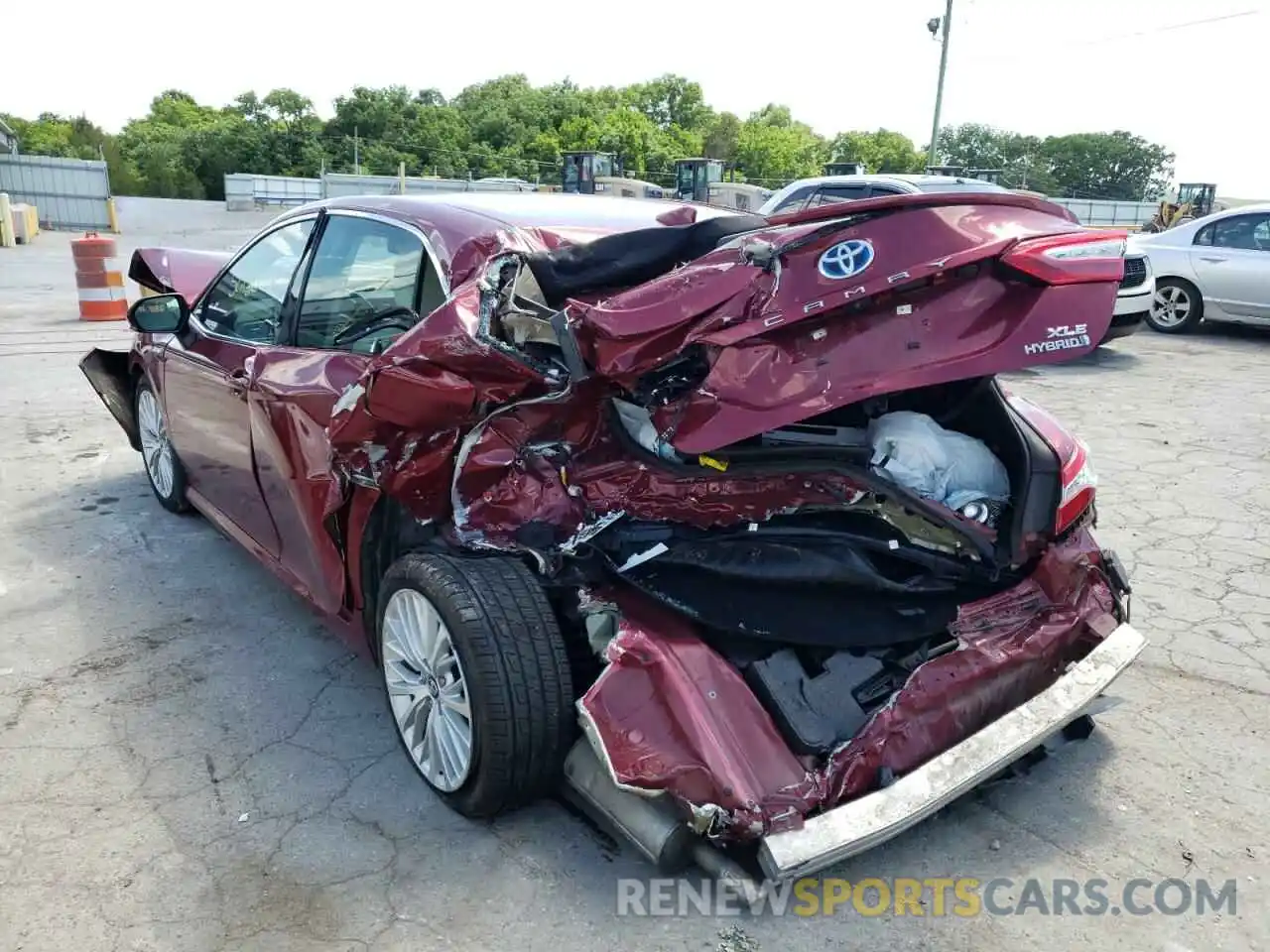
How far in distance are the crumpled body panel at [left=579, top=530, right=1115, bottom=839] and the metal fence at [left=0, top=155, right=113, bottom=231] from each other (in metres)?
30.7

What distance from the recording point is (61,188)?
28031 mm

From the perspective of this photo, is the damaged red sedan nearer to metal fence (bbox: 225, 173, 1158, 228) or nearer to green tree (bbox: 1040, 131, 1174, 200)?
metal fence (bbox: 225, 173, 1158, 228)

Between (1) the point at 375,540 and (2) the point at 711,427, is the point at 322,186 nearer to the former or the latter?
(1) the point at 375,540

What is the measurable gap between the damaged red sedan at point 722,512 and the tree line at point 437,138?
44.6 meters

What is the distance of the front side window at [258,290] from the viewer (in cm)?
381

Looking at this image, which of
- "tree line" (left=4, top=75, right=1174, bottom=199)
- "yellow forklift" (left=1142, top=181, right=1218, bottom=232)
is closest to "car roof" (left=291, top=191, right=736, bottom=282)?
"yellow forklift" (left=1142, top=181, right=1218, bottom=232)

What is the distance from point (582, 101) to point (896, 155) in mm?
30545

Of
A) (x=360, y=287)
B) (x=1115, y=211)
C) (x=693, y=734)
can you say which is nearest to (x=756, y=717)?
(x=693, y=734)

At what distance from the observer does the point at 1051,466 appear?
2.94 metres

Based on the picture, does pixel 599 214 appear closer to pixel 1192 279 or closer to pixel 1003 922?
pixel 1003 922

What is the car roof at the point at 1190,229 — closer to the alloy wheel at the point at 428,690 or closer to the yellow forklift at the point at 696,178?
the alloy wheel at the point at 428,690

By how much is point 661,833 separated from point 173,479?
3761mm

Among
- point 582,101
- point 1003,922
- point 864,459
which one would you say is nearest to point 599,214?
point 864,459

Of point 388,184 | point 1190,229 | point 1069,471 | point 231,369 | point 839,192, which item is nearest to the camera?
point 1069,471
